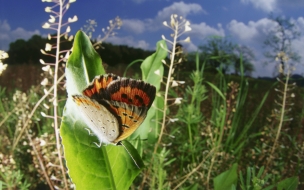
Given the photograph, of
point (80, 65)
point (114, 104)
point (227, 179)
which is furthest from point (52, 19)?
point (227, 179)

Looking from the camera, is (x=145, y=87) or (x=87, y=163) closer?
(x=145, y=87)

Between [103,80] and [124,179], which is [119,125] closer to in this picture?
[103,80]

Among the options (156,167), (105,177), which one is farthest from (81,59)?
(156,167)

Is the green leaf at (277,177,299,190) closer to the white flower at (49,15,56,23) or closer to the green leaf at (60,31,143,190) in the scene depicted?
the green leaf at (60,31,143,190)

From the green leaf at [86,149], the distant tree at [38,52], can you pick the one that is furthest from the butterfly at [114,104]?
the distant tree at [38,52]

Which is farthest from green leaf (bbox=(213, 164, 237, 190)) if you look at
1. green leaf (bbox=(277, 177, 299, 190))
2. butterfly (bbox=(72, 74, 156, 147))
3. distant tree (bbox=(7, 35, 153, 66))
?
distant tree (bbox=(7, 35, 153, 66))

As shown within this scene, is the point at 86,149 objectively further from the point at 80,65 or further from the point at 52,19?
the point at 52,19
